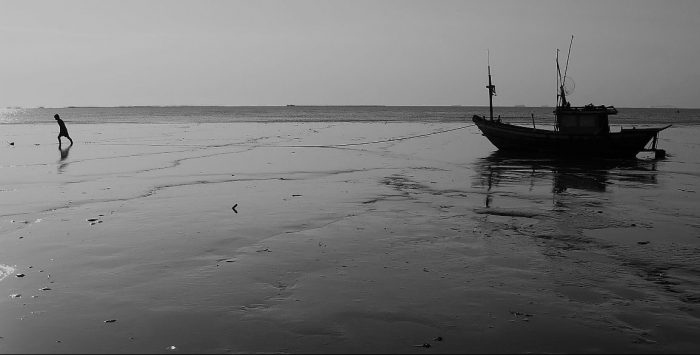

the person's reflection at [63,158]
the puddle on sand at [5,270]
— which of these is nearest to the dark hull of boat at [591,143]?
the person's reflection at [63,158]

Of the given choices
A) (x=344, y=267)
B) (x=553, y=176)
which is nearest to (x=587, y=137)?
(x=553, y=176)

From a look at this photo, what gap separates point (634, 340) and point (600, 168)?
20.2 metres

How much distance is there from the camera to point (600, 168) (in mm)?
24156

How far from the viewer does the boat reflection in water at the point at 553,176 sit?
16.6 m

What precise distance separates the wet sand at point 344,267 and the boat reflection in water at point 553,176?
0.78 feet

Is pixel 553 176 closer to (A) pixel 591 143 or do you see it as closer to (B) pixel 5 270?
(A) pixel 591 143

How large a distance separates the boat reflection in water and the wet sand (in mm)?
239

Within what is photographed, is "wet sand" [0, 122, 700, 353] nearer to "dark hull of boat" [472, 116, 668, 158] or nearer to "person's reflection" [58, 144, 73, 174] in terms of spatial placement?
"person's reflection" [58, 144, 73, 174]

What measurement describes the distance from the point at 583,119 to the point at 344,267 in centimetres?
2359

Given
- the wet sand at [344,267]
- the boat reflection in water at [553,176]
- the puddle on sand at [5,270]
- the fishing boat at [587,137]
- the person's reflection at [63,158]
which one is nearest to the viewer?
the wet sand at [344,267]

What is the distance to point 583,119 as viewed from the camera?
28250 mm

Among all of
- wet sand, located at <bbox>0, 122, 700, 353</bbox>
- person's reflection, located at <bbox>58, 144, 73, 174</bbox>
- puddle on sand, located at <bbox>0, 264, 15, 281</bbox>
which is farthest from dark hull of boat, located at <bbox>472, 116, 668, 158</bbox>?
puddle on sand, located at <bbox>0, 264, 15, 281</bbox>

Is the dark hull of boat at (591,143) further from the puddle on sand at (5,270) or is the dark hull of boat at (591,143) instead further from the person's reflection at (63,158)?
the puddle on sand at (5,270)

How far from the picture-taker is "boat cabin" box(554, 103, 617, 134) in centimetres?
2802
